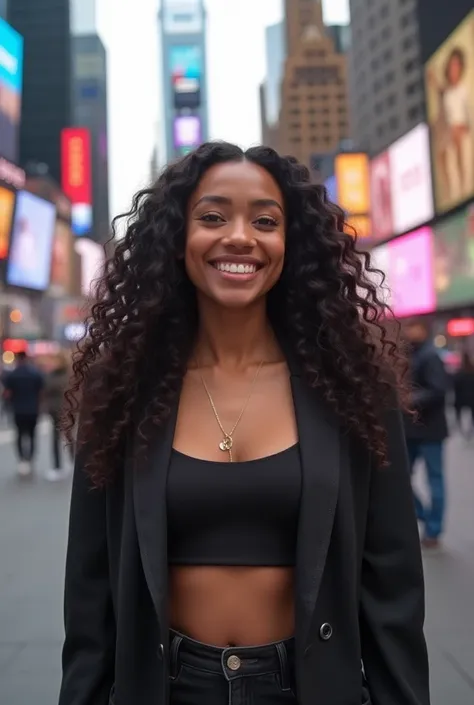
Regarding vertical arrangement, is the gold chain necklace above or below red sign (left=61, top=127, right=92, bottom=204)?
below

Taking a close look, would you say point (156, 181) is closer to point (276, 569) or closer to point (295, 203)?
point (295, 203)

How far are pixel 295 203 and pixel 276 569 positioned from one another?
863mm

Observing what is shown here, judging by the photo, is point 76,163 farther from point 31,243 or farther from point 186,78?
point 31,243

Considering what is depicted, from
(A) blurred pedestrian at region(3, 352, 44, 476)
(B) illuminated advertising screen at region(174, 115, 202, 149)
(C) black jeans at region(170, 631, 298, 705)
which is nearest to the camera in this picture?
(C) black jeans at region(170, 631, 298, 705)

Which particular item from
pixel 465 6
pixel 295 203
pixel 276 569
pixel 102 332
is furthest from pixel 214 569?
pixel 465 6

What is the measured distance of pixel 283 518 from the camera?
1.51m

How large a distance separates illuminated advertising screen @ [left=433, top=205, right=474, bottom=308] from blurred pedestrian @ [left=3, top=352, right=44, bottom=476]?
21.9 metres

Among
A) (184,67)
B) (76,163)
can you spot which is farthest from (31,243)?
(184,67)

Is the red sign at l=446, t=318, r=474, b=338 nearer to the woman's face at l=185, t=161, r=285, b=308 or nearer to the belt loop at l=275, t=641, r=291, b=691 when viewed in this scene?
the woman's face at l=185, t=161, r=285, b=308

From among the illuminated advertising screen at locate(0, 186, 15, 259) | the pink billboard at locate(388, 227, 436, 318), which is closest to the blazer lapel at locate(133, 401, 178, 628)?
the pink billboard at locate(388, 227, 436, 318)

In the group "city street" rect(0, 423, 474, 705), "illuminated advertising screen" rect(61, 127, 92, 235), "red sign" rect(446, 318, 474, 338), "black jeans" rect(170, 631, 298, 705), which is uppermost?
"illuminated advertising screen" rect(61, 127, 92, 235)

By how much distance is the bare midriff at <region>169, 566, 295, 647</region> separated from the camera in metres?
1.51

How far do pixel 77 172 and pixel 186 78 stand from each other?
22359 mm

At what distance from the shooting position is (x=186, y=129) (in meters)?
78.0
